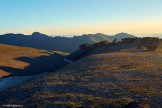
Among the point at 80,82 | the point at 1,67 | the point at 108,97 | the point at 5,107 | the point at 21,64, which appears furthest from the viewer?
the point at 21,64

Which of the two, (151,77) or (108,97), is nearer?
(108,97)

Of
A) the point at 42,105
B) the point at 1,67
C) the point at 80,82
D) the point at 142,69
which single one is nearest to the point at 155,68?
the point at 142,69

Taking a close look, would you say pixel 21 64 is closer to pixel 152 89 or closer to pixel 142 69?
pixel 142 69

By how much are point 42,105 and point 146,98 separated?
844cm

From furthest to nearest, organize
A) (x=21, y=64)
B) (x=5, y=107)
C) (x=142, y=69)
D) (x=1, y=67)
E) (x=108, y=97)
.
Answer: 1. (x=21, y=64)
2. (x=1, y=67)
3. (x=142, y=69)
4. (x=108, y=97)
5. (x=5, y=107)

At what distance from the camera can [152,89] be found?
105 ft

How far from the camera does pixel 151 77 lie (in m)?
38.8

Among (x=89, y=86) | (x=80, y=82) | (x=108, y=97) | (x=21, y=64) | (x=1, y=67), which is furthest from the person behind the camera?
(x=21, y=64)

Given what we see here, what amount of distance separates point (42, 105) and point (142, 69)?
2044 cm

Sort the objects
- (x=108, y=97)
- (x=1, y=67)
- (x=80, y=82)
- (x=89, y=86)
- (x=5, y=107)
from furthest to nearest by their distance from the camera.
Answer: (x=1, y=67), (x=80, y=82), (x=89, y=86), (x=108, y=97), (x=5, y=107)

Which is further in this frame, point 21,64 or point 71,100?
point 21,64

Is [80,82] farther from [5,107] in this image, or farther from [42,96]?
[5,107]

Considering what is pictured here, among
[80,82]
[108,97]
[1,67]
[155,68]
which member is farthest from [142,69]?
[1,67]

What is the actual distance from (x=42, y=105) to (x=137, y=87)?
32.6 feet
